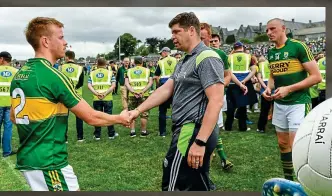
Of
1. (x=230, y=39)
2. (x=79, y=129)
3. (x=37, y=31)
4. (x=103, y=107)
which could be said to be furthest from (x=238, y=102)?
(x=37, y=31)

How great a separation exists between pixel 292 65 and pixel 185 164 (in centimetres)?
149

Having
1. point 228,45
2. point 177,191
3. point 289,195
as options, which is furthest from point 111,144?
point 289,195

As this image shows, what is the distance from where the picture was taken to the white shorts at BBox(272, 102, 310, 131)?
10.4ft

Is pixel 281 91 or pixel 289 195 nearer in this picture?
pixel 289 195

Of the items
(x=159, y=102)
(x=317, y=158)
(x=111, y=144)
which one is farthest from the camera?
(x=111, y=144)

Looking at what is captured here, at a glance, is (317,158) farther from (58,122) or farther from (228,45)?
(228,45)

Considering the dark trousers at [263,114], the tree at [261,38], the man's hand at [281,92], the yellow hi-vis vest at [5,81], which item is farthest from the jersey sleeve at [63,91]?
the dark trousers at [263,114]

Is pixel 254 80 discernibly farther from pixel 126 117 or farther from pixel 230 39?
pixel 126 117

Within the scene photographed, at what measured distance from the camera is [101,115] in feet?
6.96

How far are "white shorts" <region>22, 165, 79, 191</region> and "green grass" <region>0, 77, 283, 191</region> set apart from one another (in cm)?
175

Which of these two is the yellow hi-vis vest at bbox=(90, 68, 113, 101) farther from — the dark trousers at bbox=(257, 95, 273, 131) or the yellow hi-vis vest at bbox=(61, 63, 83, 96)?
the dark trousers at bbox=(257, 95, 273, 131)

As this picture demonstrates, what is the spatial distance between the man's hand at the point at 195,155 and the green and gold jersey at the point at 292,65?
1.43m

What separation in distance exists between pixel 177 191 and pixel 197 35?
0.84m

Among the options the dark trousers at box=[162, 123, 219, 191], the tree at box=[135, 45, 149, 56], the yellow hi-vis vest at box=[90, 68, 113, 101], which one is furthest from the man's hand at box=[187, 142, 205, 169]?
the yellow hi-vis vest at box=[90, 68, 113, 101]
